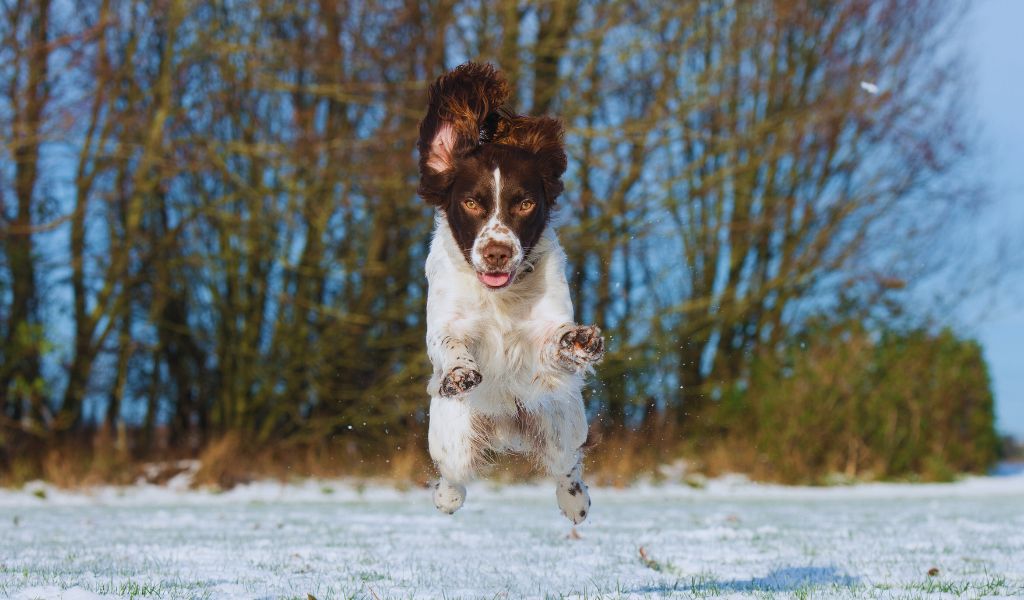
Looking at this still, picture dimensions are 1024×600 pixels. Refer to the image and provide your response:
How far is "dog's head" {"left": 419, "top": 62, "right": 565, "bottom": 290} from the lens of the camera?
4613 millimetres

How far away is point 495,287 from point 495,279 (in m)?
0.04

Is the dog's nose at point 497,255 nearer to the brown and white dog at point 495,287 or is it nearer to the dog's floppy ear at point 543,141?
the brown and white dog at point 495,287

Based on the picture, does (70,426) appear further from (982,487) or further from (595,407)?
(982,487)

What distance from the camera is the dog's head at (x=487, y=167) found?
4613 mm

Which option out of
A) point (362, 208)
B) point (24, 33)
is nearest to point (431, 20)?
point (362, 208)

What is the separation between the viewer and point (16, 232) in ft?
44.0

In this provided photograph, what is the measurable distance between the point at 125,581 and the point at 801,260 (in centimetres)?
1428

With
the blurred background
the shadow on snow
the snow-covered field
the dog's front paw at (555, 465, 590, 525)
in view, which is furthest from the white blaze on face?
the blurred background

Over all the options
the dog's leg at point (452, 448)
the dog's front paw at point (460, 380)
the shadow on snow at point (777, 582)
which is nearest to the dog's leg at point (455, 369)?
the dog's front paw at point (460, 380)

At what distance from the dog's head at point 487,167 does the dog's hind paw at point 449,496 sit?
3.55 ft

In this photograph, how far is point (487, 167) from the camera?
4820 millimetres

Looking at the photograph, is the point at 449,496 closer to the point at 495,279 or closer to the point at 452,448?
the point at 452,448

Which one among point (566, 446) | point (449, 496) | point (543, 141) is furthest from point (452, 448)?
point (543, 141)

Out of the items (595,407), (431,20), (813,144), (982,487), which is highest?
(431,20)
